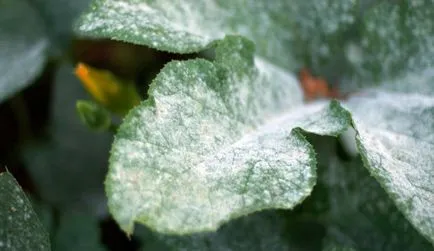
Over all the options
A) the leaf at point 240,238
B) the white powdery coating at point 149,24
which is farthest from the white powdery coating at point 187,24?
the leaf at point 240,238

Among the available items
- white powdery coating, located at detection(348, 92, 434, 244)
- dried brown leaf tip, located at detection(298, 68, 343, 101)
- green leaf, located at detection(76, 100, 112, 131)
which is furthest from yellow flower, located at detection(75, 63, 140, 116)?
white powdery coating, located at detection(348, 92, 434, 244)

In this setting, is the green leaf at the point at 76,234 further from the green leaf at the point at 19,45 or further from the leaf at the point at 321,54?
the leaf at the point at 321,54

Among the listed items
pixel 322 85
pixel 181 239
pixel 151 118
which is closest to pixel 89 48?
pixel 322 85

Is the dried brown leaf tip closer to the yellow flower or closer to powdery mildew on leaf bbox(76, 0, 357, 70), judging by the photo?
powdery mildew on leaf bbox(76, 0, 357, 70)

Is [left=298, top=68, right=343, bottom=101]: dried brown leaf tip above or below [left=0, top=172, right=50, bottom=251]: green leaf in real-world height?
above

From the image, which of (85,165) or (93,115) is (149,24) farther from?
(85,165)

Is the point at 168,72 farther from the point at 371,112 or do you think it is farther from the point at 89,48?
the point at 89,48

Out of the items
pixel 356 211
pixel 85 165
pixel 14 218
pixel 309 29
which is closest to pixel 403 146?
pixel 356 211

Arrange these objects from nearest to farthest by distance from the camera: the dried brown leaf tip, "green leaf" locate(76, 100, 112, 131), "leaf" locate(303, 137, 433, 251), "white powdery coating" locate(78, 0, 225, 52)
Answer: "white powdery coating" locate(78, 0, 225, 52), "leaf" locate(303, 137, 433, 251), "green leaf" locate(76, 100, 112, 131), the dried brown leaf tip
